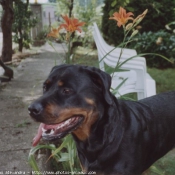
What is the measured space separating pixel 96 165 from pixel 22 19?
775cm

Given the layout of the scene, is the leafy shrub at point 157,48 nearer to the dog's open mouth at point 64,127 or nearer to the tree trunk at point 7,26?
the tree trunk at point 7,26

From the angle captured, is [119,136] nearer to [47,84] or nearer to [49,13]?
[47,84]

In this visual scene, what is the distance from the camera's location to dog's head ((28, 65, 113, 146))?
2.05 m

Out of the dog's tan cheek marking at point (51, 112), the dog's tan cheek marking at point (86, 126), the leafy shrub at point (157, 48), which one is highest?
the dog's tan cheek marking at point (51, 112)

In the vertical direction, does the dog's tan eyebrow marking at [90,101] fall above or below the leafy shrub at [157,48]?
above

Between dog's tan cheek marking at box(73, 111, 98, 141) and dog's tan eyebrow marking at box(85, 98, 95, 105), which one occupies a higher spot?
dog's tan eyebrow marking at box(85, 98, 95, 105)

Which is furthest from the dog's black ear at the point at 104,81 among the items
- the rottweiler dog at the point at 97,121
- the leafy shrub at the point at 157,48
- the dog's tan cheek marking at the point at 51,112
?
the leafy shrub at the point at 157,48

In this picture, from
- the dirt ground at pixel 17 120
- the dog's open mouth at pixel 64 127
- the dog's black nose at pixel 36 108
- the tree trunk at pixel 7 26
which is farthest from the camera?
the tree trunk at pixel 7 26

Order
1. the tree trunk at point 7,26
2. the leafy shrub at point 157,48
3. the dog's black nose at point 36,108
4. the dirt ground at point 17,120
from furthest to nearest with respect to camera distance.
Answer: the leafy shrub at point 157,48
the tree trunk at point 7,26
the dirt ground at point 17,120
the dog's black nose at point 36,108

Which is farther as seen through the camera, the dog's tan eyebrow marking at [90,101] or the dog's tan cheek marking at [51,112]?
the dog's tan eyebrow marking at [90,101]

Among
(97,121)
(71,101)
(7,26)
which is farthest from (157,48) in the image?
(71,101)

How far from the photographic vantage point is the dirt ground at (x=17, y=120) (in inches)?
118

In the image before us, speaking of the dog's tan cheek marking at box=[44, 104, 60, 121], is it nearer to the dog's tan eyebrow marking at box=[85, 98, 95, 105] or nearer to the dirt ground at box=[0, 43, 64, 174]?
the dog's tan eyebrow marking at box=[85, 98, 95, 105]

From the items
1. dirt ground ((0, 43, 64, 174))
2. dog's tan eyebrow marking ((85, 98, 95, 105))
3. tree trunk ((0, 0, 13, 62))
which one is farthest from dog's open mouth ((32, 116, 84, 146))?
tree trunk ((0, 0, 13, 62))
